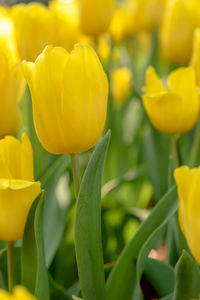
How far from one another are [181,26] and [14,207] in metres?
0.80

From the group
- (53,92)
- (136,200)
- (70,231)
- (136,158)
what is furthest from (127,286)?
(136,158)

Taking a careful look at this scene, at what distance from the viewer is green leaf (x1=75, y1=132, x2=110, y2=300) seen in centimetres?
62

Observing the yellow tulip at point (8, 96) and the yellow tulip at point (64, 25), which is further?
the yellow tulip at point (64, 25)

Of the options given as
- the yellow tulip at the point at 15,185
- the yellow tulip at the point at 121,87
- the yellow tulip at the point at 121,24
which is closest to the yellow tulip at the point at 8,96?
the yellow tulip at the point at 15,185

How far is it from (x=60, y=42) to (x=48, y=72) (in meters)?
0.50

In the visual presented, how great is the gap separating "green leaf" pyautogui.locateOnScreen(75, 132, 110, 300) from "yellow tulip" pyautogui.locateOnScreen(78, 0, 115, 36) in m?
0.69

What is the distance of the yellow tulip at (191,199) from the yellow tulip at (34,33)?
59 cm

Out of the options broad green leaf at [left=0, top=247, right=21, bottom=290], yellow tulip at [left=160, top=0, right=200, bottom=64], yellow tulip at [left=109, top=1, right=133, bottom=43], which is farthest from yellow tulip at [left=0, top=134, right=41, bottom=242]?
yellow tulip at [left=109, top=1, right=133, bottom=43]

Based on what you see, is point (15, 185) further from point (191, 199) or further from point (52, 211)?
point (52, 211)

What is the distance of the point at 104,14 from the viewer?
1.26 metres

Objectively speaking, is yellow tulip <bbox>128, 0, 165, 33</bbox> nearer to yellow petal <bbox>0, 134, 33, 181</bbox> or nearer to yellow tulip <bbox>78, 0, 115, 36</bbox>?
yellow tulip <bbox>78, 0, 115, 36</bbox>

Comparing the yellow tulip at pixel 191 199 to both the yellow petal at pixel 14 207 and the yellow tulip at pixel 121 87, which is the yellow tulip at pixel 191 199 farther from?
the yellow tulip at pixel 121 87

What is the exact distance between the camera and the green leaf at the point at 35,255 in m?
0.62

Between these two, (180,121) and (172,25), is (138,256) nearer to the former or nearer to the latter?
(180,121)
